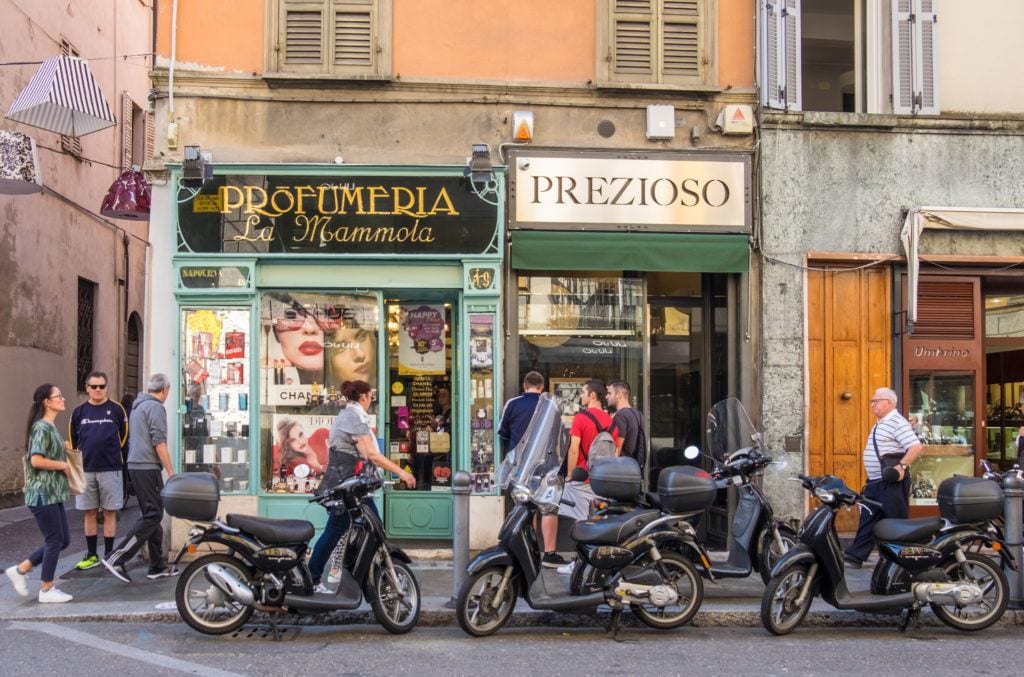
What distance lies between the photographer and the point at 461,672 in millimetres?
6516

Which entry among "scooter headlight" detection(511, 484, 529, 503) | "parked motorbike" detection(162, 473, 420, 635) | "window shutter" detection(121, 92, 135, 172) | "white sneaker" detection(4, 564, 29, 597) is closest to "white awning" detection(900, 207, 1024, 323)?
"scooter headlight" detection(511, 484, 529, 503)

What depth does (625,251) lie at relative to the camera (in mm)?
10859

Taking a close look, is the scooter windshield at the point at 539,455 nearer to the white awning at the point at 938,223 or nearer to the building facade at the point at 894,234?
the building facade at the point at 894,234

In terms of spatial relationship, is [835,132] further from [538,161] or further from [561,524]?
[561,524]

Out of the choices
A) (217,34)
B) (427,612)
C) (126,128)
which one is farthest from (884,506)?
(126,128)

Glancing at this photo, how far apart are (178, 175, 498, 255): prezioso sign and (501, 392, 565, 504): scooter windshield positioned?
10.2 ft

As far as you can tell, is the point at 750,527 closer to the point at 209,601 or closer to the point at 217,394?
Answer: the point at 209,601

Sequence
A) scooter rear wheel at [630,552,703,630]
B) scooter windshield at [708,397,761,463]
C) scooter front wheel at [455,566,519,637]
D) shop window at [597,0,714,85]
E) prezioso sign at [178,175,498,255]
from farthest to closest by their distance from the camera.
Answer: shop window at [597,0,714,85], prezioso sign at [178,175,498,255], scooter windshield at [708,397,761,463], scooter rear wheel at [630,552,703,630], scooter front wheel at [455,566,519,637]

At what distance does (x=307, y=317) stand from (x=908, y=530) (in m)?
6.11

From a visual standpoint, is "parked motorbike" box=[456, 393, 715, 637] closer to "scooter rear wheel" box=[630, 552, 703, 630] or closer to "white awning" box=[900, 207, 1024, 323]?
"scooter rear wheel" box=[630, 552, 703, 630]

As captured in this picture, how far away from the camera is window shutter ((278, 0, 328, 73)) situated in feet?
35.9

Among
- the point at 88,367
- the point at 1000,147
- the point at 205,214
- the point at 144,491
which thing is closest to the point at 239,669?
the point at 144,491

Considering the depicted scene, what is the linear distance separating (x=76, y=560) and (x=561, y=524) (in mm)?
4716

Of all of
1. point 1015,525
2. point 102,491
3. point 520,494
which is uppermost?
point 520,494
